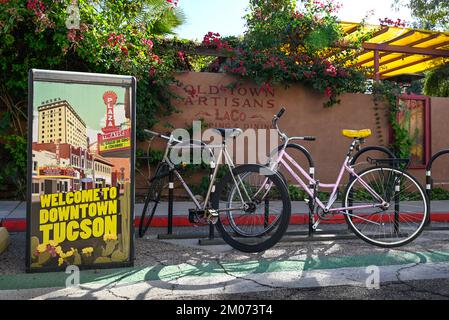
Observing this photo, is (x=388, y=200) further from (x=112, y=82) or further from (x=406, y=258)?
(x=112, y=82)

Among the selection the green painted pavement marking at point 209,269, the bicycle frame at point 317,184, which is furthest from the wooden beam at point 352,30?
the green painted pavement marking at point 209,269

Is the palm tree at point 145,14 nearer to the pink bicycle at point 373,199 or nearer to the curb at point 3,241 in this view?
the curb at point 3,241

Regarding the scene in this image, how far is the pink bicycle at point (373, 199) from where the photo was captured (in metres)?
5.05

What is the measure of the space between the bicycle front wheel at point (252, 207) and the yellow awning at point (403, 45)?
7.57 meters

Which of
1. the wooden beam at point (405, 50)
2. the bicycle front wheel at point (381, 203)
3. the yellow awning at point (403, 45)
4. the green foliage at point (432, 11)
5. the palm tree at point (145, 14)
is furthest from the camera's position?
the green foliage at point (432, 11)

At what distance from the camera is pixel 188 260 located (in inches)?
182

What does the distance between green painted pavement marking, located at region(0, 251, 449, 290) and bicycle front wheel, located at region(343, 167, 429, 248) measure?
0.29 metres

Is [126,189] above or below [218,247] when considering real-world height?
above

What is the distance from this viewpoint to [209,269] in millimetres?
4273

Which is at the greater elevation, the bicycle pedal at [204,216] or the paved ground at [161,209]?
the bicycle pedal at [204,216]

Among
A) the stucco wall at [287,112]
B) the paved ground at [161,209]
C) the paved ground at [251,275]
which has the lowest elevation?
the paved ground at [251,275]

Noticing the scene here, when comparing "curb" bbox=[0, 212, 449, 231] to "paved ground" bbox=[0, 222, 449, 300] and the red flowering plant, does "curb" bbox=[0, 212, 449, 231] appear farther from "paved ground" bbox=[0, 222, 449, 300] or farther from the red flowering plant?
the red flowering plant

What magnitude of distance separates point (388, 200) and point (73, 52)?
19.2ft
